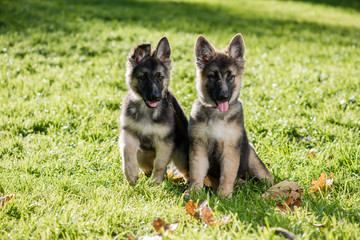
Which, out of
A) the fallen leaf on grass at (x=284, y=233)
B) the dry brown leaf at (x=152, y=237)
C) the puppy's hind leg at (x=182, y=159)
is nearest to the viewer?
the fallen leaf on grass at (x=284, y=233)

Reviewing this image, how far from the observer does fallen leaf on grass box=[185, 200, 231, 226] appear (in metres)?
3.40

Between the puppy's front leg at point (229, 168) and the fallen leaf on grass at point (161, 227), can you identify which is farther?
the puppy's front leg at point (229, 168)

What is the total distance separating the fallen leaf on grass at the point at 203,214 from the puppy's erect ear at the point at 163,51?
1794 mm

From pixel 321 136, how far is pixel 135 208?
10.5 ft

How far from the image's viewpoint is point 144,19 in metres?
13.3

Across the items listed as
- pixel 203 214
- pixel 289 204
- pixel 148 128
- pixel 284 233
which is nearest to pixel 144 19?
pixel 148 128

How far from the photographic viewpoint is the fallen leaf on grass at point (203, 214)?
11.1 feet

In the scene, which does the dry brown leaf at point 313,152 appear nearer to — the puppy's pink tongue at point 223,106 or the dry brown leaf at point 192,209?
the puppy's pink tongue at point 223,106

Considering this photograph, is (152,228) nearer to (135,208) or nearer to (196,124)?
(135,208)

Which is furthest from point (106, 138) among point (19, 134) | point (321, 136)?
point (321, 136)

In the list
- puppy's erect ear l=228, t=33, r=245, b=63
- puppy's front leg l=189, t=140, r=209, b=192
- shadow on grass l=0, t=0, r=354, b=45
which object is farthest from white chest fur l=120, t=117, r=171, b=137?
shadow on grass l=0, t=0, r=354, b=45

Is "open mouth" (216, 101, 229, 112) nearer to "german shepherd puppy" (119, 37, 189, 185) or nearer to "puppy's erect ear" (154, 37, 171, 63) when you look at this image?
"german shepherd puppy" (119, 37, 189, 185)

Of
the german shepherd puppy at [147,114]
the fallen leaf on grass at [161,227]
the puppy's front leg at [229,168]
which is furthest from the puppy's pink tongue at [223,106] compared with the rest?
the fallen leaf on grass at [161,227]

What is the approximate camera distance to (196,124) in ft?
14.3
